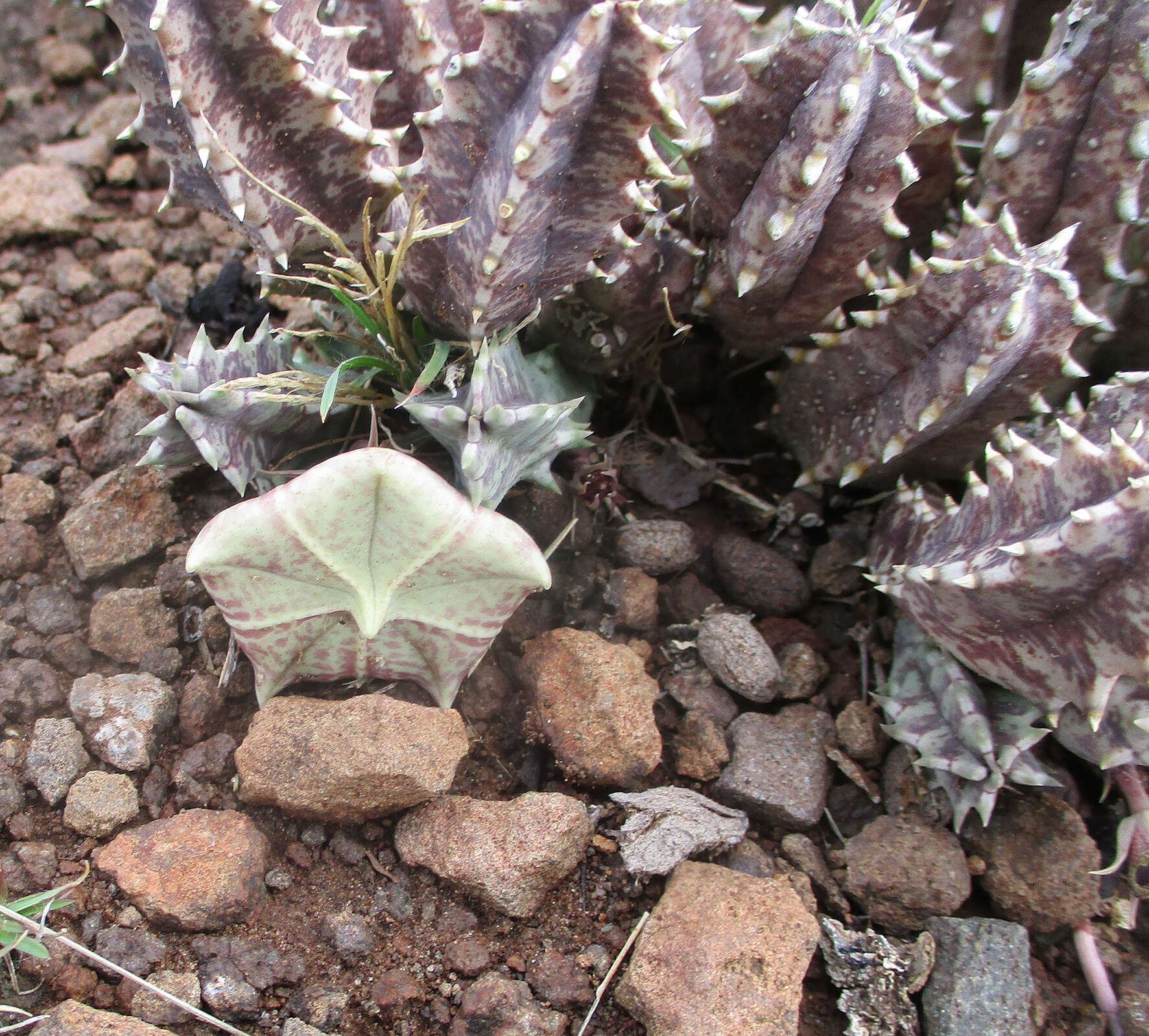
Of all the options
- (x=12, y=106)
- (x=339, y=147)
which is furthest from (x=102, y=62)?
(x=339, y=147)

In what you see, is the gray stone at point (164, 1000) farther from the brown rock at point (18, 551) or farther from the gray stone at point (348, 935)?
the brown rock at point (18, 551)

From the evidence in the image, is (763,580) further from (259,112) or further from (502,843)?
(259,112)

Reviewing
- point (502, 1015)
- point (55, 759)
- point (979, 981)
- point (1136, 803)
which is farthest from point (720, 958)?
point (55, 759)

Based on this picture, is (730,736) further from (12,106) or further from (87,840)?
(12,106)

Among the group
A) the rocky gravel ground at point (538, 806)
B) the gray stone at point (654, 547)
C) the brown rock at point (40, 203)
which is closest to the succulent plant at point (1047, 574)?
the rocky gravel ground at point (538, 806)

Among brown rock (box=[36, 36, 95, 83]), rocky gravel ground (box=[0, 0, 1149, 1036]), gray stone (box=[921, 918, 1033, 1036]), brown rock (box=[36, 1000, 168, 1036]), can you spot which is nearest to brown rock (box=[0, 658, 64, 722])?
rocky gravel ground (box=[0, 0, 1149, 1036])

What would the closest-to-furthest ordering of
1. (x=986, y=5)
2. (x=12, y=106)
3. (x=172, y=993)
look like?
(x=172, y=993) < (x=986, y=5) < (x=12, y=106)
